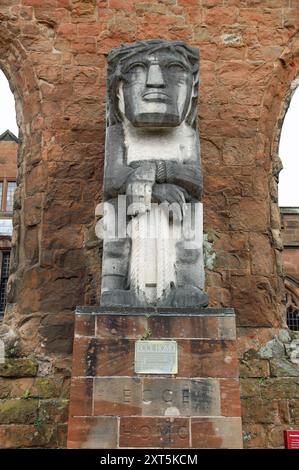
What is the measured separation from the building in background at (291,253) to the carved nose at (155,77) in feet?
33.7

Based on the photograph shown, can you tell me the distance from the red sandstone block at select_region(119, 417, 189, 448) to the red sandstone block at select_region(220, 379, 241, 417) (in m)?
0.30

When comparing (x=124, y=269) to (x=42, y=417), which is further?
(x=42, y=417)

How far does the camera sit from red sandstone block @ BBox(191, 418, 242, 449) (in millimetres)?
4586

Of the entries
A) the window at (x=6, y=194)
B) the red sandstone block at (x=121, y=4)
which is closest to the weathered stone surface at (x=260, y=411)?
the red sandstone block at (x=121, y=4)

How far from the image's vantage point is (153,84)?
5.82 metres

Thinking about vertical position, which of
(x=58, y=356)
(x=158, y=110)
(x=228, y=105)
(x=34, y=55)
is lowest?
(x=58, y=356)

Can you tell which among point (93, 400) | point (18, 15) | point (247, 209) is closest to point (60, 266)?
point (247, 209)

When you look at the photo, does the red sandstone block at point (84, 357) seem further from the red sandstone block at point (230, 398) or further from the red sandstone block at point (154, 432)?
the red sandstone block at point (230, 398)

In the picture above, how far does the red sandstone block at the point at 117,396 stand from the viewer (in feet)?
15.2

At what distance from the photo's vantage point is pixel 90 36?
320 inches

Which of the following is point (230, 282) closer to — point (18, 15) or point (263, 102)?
point (263, 102)

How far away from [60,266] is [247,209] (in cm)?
225

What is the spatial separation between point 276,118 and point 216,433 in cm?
451

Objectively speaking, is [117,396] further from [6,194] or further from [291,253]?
[6,194]
